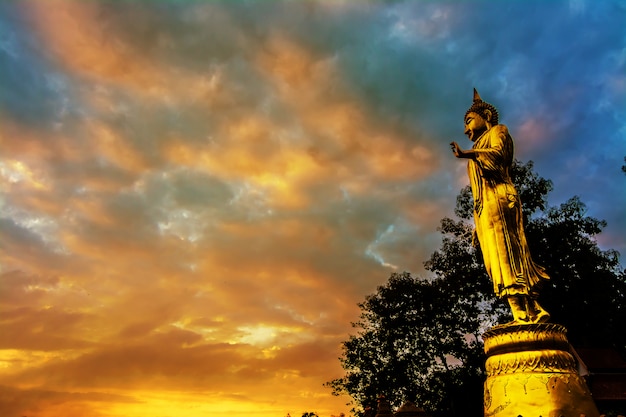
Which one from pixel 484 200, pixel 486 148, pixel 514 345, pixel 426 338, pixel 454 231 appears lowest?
pixel 514 345

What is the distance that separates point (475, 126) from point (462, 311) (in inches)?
886

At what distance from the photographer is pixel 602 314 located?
26.9 meters

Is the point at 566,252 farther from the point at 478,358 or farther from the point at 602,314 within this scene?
the point at 478,358

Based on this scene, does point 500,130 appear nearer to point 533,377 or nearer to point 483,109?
point 483,109

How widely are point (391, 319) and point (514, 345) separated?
25334mm

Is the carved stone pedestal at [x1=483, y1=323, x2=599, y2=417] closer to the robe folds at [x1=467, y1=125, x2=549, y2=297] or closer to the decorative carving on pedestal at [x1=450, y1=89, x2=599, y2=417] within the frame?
the decorative carving on pedestal at [x1=450, y1=89, x2=599, y2=417]

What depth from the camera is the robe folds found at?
8.41 meters

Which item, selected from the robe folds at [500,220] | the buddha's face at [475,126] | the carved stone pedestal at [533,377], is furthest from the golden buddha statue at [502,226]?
the carved stone pedestal at [533,377]

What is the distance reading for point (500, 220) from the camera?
347 inches

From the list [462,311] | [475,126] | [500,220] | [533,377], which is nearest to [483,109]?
[475,126]

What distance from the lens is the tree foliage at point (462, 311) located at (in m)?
27.0

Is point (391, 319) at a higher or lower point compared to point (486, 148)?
higher

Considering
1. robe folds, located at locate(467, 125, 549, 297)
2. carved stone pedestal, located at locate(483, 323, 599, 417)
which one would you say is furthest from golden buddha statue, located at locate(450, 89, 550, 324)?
carved stone pedestal, located at locate(483, 323, 599, 417)

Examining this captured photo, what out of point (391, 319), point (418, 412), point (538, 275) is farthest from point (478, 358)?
point (538, 275)
